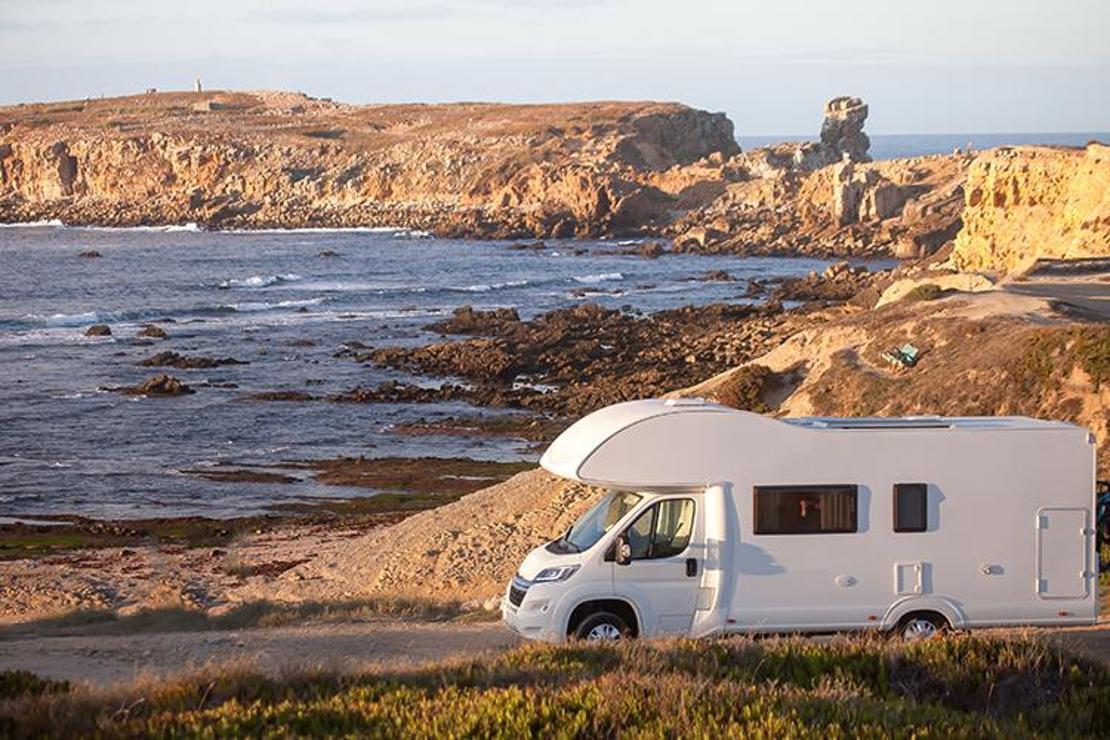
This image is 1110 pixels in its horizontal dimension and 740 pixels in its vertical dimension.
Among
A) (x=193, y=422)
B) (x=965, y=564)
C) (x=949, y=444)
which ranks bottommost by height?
(x=193, y=422)

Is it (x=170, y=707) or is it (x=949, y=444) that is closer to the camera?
(x=170, y=707)

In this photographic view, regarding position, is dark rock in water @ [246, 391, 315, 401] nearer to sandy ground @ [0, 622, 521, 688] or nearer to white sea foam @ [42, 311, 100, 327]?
white sea foam @ [42, 311, 100, 327]

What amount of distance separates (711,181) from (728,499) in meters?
110

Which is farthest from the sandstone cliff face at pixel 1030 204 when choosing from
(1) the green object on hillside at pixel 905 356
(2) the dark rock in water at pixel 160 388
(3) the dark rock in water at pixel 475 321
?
(2) the dark rock in water at pixel 160 388

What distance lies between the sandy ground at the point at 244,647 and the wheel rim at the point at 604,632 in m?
1.31

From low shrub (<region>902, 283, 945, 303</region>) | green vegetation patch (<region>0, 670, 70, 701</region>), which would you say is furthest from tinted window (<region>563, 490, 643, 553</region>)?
low shrub (<region>902, 283, 945, 303</region>)

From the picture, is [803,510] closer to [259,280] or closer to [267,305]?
[267,305]

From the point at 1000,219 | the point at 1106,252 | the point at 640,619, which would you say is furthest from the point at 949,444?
the point at 1000,219

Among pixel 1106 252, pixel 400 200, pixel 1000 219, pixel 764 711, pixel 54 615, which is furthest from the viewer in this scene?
pixel 400 200

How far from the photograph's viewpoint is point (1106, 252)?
46.4 meters

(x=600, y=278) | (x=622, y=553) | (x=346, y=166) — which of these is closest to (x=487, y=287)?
(x=600, y=278)

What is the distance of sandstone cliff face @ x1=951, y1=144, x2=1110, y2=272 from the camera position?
50469 mm

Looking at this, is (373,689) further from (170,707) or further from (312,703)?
(170,707)

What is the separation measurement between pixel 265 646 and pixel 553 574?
152 inches
